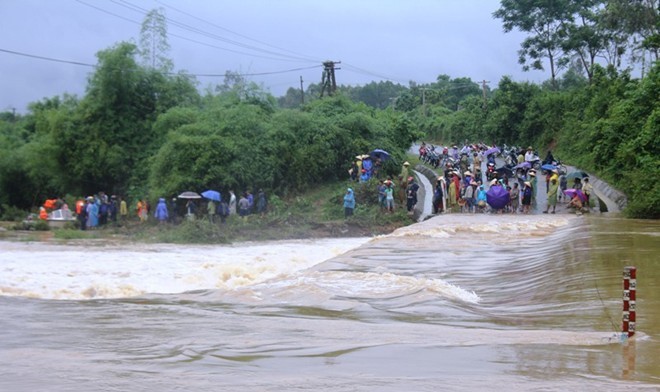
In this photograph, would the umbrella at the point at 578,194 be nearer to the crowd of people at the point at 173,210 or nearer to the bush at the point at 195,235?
the crowd of people at the point at 173,210

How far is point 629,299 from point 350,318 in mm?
4582

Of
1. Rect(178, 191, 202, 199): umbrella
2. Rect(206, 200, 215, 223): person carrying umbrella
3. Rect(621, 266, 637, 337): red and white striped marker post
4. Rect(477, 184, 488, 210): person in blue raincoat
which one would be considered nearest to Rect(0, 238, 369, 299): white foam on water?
Rect(206, 200, 215, 223): person carrying umbrella

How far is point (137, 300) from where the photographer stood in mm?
14047

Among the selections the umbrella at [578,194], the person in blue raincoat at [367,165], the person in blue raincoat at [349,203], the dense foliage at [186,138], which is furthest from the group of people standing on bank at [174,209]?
the umbrella at [578,194]

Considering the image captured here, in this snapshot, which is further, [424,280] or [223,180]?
[223,180]

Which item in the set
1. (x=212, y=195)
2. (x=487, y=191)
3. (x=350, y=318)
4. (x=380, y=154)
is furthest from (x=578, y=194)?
(x=350, y=318)

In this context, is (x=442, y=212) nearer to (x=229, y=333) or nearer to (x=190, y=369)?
(x=229, y=333)

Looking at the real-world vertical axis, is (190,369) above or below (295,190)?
below

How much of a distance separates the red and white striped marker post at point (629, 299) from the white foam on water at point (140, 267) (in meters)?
9.46

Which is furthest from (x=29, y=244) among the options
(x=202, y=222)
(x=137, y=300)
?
(x=137, y=300)

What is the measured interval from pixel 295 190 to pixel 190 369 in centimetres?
2852

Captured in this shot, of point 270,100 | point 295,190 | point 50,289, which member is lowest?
point 50,289

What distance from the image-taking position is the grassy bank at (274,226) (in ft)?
88.8

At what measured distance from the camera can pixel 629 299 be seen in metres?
7.79
